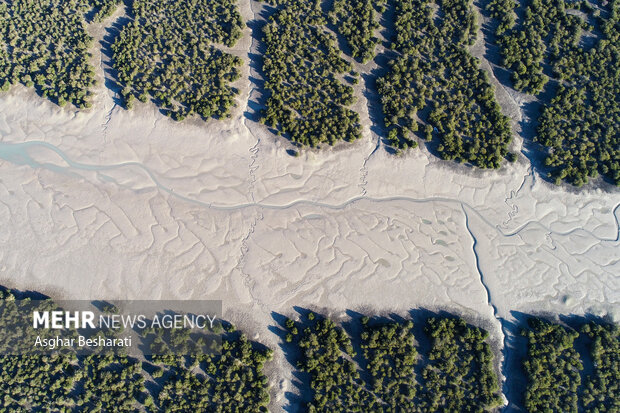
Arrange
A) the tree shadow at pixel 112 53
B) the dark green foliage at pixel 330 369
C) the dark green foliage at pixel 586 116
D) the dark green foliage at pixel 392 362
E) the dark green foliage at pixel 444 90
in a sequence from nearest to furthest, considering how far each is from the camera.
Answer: the dark green foliage at pixel 330 369 → the dark green foliage at pixel 392 362 → the dark green foliage at pixel 586 116 → the dark green foliage at pixel 444 90 → the tree shadow at pixel 112 53

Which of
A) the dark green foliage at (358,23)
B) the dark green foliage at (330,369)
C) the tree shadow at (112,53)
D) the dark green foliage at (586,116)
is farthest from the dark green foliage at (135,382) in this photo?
the dark green foliage at (586,116)

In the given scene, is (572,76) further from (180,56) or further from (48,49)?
(48,49)

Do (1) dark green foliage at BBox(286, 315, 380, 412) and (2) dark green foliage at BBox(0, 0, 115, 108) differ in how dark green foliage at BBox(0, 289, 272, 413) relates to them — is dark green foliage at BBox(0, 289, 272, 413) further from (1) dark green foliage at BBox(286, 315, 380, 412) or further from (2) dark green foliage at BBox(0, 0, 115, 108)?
(2) dark green foliage at BBox(0, 0, 115, 108)

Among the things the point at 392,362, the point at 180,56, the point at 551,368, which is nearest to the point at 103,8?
the point at 180,56

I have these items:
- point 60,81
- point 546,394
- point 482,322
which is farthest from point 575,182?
point 60,81

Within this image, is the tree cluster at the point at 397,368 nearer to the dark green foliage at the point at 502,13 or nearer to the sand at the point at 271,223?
the sand at the point at 271,223

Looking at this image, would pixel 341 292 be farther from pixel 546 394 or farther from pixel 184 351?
pixel 546 394
